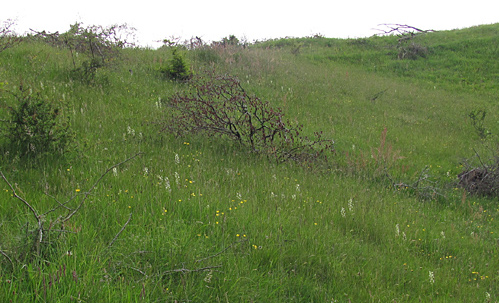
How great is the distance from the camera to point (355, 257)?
10.6 ft

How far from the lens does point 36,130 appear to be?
4180 mm

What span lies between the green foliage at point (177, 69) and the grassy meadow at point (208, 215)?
0.63 metres

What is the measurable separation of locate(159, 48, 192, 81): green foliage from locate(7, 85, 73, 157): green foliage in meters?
6.34

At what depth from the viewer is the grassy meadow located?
2.26 m

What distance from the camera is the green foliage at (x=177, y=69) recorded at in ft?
34.4

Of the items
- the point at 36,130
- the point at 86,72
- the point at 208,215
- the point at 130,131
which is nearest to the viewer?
the point at 208,215

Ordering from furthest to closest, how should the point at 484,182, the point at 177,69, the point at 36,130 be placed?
the point at 177,69
the point at 484,182
the point at 36,130

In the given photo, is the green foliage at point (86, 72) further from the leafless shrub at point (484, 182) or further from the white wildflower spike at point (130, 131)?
the leafless shrub at point (484, 182)

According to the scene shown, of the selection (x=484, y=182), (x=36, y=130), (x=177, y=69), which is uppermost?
(x=177, y=69)

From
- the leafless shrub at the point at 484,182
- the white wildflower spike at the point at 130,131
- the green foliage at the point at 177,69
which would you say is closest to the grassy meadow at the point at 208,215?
the white wildflower spike at the point at 130,131

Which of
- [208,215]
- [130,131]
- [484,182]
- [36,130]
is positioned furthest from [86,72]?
[484,182]

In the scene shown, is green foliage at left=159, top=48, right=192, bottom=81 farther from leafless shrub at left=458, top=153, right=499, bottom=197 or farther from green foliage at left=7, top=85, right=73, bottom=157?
leafless shrub at left=458, top=153, right=499, bottom=197

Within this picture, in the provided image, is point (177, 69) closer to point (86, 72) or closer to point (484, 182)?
point (86, 72)

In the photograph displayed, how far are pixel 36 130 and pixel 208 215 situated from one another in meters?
2.65
